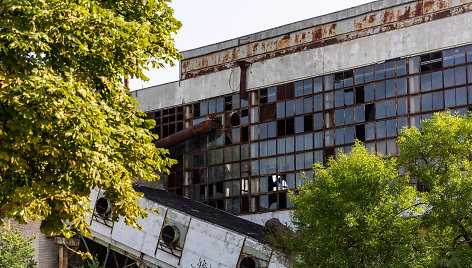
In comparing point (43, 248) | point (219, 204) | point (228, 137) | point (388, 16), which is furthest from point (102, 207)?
point (388, 16)

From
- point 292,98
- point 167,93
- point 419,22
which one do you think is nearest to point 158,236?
point 292,98

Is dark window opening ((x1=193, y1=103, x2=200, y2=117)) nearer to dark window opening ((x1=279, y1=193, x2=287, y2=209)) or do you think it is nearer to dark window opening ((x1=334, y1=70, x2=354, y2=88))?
dark window opening ((x1=279, y1=193, x2=287, y2=209))

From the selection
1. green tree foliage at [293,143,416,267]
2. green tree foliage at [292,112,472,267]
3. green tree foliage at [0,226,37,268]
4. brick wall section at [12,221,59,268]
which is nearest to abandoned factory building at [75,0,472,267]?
brick wall section at [12,221,59,268]

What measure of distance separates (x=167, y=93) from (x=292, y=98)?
10022 millimetres

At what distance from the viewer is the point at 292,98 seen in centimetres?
4431

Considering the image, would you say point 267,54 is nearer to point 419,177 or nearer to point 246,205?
point 246,205

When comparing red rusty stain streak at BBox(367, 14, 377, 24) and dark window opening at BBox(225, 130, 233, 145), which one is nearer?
red rusty stain streak at BBox(367, 14, 377, 24)

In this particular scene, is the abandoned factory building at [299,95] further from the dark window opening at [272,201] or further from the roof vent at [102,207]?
the roof vent at [102,207]

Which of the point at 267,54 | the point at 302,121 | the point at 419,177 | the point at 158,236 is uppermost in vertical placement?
the point at 267,54

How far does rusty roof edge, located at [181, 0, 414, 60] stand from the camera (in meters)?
45.1

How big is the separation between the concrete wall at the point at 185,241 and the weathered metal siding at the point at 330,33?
1402 centimetres

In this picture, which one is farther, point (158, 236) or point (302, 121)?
point (302, 121)

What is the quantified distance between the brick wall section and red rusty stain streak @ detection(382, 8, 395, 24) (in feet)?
71.9

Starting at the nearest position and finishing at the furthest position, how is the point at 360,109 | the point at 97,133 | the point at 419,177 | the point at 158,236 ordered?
the point at 97,133
the point at 419,177
the point at 158,236
the point at 360,109
